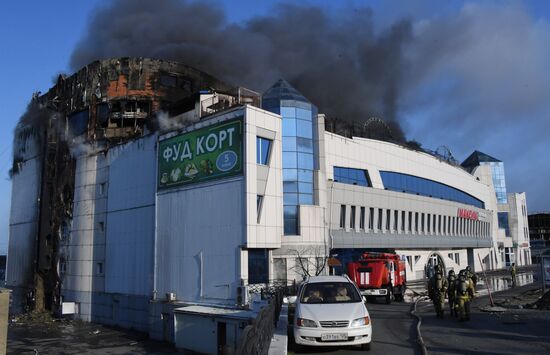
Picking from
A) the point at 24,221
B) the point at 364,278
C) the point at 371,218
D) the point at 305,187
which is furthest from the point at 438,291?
the point at 24,221

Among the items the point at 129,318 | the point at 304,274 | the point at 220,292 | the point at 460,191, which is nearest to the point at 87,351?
the point at 129,318

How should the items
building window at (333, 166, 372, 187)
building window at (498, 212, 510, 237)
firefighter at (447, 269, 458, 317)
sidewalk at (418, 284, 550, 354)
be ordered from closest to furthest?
sidewalk at (418, 284, 550, 354), firefighter at (447, 269, 458, 317), building window at (333, 166, 372, 187), building window at (498, 212, 510, 237)

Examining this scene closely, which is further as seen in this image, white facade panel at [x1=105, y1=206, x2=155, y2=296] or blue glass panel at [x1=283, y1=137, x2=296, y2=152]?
white facade panel at [x1=105, y1=206, x2=155, y2=296]

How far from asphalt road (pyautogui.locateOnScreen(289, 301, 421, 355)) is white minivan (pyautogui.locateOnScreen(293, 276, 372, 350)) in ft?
1.63

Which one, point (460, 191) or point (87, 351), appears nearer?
point (87, 351)

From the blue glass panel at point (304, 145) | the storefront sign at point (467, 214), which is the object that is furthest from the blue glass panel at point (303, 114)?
the storefront sign at point (467, 214)

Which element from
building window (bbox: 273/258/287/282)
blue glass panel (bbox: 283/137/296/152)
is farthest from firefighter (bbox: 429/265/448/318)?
blue glass panel (bbox: 283/137/296/152)

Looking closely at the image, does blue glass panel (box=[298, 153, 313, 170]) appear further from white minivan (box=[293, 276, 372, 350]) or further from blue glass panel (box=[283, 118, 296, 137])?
white minivan (box=[293, 276, 372, 350])

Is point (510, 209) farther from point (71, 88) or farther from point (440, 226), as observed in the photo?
point (71, 88)

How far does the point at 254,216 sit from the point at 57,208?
2214 centimetres

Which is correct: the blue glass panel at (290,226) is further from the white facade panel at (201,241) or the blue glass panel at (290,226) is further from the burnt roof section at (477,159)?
the burnt roof section at (477,159)

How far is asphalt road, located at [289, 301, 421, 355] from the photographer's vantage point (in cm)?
1002

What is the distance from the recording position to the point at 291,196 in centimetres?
2802

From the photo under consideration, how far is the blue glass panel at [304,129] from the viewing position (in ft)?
94.2
